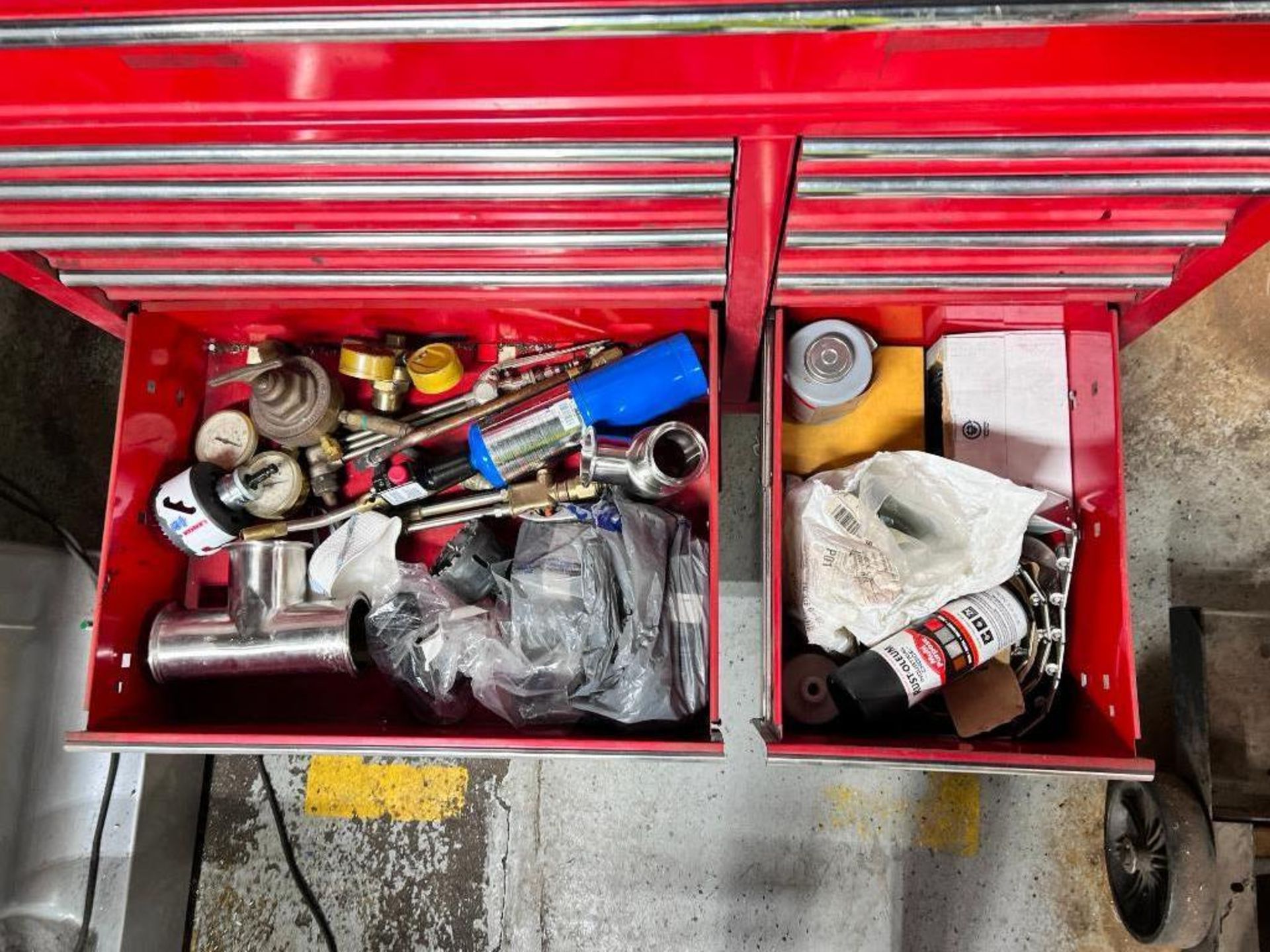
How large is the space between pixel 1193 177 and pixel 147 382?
57.7 inches

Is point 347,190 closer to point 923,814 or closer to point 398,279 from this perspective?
point 398,279

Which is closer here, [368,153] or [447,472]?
[368,153]

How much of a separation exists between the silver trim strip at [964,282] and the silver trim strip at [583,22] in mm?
441

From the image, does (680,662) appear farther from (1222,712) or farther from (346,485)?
(1222,712)

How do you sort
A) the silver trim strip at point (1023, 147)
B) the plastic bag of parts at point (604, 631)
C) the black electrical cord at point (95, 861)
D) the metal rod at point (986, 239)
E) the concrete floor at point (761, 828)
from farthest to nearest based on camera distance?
the concrete floor at point (761, 828) < the black electrical cord at point (95, 861) < the plastic bag of parts at point (604, 631) < the metal rod at point (986, 239) < the silver trim strip at point (1023, 147)

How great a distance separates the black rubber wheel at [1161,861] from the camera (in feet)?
4.26

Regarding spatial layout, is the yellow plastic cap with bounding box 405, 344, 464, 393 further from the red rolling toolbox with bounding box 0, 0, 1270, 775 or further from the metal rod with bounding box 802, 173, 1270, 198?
the metal rod with bounding box 802, 173, 1270, 198

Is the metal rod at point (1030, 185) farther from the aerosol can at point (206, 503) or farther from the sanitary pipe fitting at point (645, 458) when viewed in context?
the aerosol can at point (206, 503)

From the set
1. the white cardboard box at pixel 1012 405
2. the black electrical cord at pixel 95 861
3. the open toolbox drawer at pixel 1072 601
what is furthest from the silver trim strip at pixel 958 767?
the black electrical cord at pixel 95 861

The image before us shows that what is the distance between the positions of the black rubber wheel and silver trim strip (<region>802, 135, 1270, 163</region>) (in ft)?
3.55

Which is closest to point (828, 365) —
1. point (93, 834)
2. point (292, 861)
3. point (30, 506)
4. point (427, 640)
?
point (427, 640)

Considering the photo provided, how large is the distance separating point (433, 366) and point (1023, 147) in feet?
2.91

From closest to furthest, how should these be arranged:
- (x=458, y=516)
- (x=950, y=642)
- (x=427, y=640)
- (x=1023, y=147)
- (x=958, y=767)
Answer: (x=1023, y=147)
(x=958, y=767)
(x=950, y=642)
(x=427, y=640)
(x=458, y=516)

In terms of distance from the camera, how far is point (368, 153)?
844 mm
